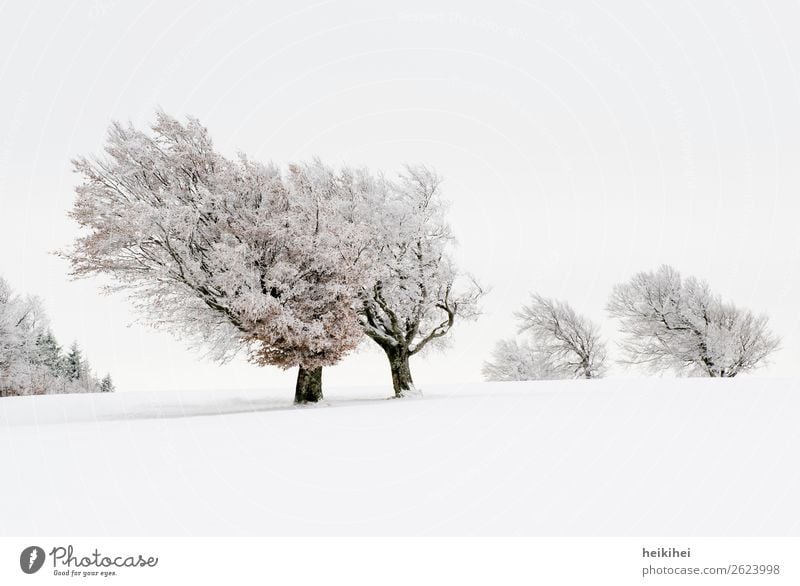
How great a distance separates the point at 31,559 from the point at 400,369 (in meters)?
20.8

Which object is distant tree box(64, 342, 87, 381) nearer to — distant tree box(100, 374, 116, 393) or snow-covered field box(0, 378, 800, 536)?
distant tree box(100, 374, 116, 393)

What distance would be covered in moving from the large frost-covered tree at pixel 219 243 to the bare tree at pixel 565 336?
26.6 metres

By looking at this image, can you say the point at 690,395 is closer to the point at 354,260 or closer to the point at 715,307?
the point at 354,260

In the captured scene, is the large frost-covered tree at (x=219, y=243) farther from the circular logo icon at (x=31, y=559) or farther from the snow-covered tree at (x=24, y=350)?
the snow-covered tree at (x=24, y=350)

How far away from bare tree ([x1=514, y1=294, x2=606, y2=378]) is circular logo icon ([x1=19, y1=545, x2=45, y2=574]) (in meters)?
41.2

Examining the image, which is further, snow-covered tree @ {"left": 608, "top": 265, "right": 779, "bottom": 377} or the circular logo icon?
snow-covered tree @ {"left": 608, "top": 265, "right": 779, "bottom": 377}

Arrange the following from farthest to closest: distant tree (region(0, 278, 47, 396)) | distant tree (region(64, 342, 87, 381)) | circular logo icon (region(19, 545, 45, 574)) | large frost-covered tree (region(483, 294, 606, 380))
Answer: distant tree (region(64, 342, 87, 381)) → large frost-covered tree (region(483, 294, 606, 380)) → distant tree (region(0, 278, 47, 396)) → circular logo icon (region(19, 545, 45, 574))

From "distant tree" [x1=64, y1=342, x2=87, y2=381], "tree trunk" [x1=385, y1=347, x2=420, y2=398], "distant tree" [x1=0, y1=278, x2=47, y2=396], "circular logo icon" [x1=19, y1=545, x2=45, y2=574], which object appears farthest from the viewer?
"distant tree" [x1=64, y1=342, x2=87, y2=381]

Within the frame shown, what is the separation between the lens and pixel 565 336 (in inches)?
1769

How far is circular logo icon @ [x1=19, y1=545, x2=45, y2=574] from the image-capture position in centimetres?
623

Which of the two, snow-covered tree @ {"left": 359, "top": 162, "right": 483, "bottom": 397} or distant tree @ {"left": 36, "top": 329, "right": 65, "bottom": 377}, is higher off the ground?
snow-covered tree @ {"left": 359, "top": 162, "right": 483, "bottom": 397}

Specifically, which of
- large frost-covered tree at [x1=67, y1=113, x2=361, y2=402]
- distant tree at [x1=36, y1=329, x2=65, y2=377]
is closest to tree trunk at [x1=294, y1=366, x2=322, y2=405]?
large frost-covered tree at [x1=67, y1=113, x2=361, y2=402]

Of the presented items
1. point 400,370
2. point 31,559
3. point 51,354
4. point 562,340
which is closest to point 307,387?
point 400,370

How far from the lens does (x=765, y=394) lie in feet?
66.8
